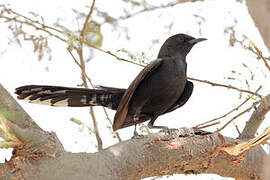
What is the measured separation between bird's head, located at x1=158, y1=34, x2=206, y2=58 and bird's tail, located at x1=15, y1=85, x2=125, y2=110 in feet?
2.48

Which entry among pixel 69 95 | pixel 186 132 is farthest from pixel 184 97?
pixel 69 95

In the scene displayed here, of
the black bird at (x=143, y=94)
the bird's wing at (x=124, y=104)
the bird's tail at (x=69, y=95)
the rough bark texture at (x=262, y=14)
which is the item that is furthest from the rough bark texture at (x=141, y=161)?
the rough bark texture at (x=262, y=14)

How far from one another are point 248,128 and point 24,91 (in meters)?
1.90

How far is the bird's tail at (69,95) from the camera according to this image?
3150 millimetres

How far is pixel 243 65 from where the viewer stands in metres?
3.47

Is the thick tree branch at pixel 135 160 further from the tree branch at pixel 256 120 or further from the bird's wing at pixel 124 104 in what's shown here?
the bird's wing at pixel 124 104

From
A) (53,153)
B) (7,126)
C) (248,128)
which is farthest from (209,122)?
(7,126)

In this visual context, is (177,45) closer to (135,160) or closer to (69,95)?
(69,95)

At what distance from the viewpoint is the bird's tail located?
124 inches

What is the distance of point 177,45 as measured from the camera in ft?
13.9

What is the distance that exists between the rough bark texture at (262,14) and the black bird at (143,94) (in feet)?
8.64

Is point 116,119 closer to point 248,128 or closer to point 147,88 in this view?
point 147,88

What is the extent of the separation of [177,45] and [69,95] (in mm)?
1479

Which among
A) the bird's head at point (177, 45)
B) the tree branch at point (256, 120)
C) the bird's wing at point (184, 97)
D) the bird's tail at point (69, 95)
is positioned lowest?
the tree branch at point (256, 120)
